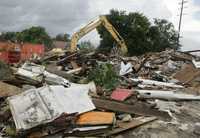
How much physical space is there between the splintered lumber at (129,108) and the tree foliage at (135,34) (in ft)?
85.2

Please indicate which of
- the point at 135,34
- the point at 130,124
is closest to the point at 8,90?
the point at 130,124

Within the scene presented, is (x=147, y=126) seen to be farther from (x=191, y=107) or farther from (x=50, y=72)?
(x=50, y=72)

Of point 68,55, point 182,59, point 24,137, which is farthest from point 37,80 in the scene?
point 182,59

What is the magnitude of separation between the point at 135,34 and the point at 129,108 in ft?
90.3

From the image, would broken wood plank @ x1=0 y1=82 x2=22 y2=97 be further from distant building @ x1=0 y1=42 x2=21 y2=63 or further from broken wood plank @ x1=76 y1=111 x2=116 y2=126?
distant building @ x1=0 y1=42 x2=21 y2=63

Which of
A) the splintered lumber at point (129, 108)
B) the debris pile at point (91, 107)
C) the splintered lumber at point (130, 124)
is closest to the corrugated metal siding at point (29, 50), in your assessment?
the debris pile at point (91, 107)

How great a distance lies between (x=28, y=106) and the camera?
6.06 meters

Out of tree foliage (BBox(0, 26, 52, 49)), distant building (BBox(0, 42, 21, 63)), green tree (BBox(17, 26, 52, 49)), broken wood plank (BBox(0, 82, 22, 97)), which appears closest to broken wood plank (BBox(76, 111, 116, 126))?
broken wood plank (BBox(0, 82, 22, 97))

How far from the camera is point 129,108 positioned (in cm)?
680

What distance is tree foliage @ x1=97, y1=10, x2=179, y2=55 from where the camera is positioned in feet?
110

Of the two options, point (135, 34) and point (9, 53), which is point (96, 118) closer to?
point (9, 53)

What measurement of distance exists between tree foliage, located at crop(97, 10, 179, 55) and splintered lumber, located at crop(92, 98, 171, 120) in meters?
26.0

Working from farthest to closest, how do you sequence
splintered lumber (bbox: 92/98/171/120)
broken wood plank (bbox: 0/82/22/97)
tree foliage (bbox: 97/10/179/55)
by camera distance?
tree foliage (bbox: 97/10/179/55) < broken wood plank (bbox: 0/82/22/97) < splintered lumber (bbox: 92/98/171/120)

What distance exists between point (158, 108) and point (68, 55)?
270 inches
